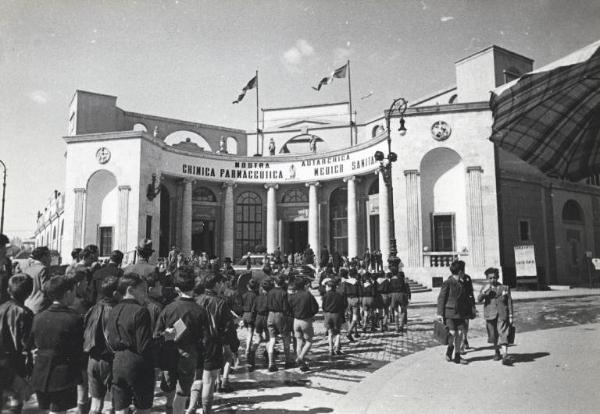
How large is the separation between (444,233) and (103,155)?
66.6 feet

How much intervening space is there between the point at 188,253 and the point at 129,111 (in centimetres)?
1113

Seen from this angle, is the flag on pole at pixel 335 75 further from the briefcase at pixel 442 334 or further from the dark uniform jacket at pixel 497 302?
the briefcase at pixel 442 334

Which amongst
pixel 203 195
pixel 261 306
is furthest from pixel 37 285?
pixel 203 195

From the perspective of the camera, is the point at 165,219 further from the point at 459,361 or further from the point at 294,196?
the point at 459,361

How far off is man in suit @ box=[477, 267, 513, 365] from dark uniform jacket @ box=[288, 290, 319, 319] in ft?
10.3

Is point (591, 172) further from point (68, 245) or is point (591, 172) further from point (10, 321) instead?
point (68, 245)

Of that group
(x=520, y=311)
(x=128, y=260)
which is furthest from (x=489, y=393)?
(x=128, y=260)

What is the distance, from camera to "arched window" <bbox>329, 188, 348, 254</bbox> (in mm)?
32250

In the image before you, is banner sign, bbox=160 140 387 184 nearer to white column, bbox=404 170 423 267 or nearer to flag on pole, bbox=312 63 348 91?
white column, bbox=404 170 423 267

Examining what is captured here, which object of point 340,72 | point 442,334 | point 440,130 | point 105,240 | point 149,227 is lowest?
point 442,334

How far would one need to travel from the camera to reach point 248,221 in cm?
3434

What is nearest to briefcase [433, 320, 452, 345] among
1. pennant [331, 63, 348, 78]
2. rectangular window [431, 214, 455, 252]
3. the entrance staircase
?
the entrance staircase

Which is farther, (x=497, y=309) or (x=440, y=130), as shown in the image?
(x=440, y=130)

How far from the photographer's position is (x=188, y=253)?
30.1 m
